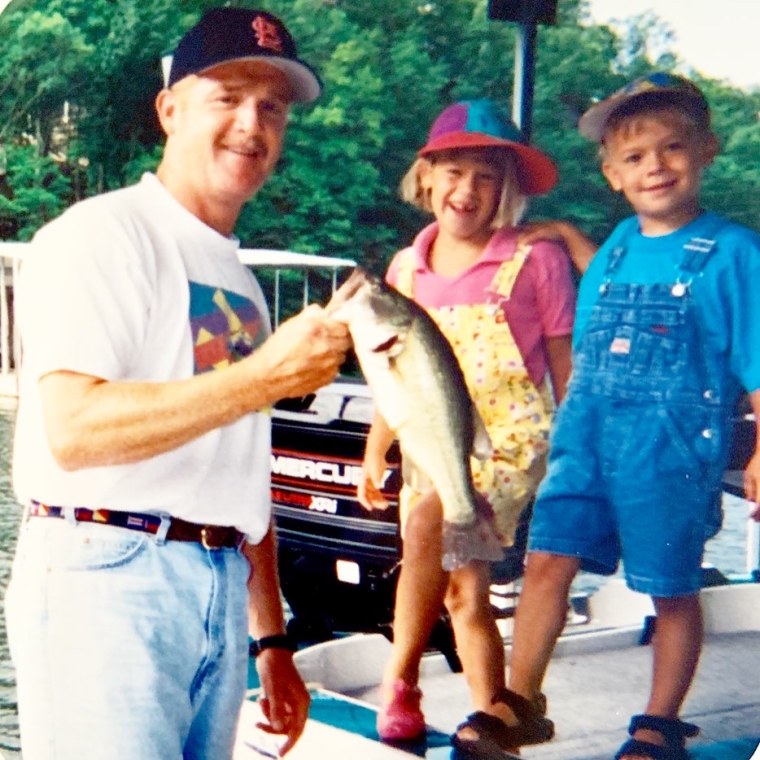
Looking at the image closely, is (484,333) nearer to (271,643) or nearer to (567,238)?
(567,238)

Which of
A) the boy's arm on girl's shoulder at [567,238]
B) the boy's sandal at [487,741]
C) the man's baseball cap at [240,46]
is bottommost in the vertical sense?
the boy's sandal at [487,741]

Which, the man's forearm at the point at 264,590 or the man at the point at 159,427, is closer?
the man at the point at 159,427

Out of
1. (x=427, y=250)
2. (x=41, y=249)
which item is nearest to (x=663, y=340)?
(x=427, y=250)

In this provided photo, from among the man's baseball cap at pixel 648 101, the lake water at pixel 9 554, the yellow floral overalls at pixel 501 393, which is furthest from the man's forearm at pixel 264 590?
the man's baseball cap at pixel 648 101

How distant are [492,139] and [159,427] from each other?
2.29 ft

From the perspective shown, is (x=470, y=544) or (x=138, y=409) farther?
(x=470, y=544)

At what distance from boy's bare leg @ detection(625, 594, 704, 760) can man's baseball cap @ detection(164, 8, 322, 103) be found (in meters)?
1.01

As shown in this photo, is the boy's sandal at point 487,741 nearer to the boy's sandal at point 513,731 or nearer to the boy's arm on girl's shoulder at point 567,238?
the boy's sandal at point 513,731

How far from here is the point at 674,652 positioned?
1651 millimetres

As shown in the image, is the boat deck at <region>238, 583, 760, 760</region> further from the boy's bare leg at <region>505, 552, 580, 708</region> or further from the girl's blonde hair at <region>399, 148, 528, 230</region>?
the girl's blonde hair at <region>399, 148, 528, 230</region>

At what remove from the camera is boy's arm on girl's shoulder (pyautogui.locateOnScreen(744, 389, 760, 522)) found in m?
1.56

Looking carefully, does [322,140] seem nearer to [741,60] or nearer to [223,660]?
[741,60]

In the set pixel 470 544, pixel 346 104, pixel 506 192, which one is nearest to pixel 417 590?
pixel 470 544

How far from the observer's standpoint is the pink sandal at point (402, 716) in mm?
1719
